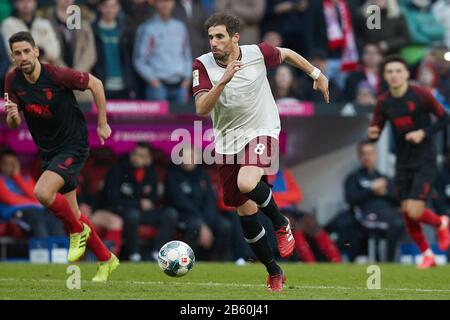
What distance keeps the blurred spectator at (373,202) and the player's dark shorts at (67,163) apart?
623cm

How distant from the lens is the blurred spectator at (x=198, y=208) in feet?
53.7

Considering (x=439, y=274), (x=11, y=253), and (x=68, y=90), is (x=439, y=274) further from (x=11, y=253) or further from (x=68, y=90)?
(x=11, y=253)

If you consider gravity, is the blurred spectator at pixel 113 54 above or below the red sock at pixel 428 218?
above

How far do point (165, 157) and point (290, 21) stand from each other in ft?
10.6

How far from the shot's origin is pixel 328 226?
17.2 m

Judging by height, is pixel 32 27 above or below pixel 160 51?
above

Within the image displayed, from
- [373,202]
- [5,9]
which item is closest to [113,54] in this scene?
[5,9]

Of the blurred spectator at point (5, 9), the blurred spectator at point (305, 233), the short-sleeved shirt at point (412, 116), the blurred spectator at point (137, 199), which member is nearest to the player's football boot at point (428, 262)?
the short-sleeved shirt at point (412, 116)

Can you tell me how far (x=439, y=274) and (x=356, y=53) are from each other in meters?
6.31

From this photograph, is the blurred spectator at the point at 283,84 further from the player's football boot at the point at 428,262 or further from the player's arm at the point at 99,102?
the player's arm at the point at 99,102

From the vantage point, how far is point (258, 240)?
10.4m

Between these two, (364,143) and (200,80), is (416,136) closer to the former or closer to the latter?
(364,143)

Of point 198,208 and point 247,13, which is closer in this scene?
point 198,208
